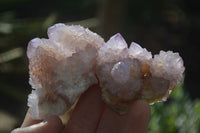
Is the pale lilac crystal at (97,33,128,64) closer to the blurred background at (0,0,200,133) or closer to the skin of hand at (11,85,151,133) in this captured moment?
the skin of hand at (11,85,151,133)

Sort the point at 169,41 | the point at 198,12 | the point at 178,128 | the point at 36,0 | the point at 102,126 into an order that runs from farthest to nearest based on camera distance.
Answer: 1. the point at 198,12
2. the point at 36,0
3. the point at 169,41
4. the point at 178,128
5. the point at 102,126

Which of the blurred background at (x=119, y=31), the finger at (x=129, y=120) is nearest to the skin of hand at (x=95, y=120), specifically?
the finger at (x=129, y=120)

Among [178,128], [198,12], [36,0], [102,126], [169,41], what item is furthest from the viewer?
[198,12]

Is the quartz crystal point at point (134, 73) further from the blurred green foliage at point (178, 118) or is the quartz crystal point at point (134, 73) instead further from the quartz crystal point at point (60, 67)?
the blurred green foliage at point (178, 118)

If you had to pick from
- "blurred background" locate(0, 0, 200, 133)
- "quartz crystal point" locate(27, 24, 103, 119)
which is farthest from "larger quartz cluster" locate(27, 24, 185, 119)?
"blurred background" locate(0, 0, 200, 133)

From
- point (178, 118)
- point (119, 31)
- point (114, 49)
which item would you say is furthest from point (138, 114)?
point (119, 31)

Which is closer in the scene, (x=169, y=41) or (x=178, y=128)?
(x=178, y=128)

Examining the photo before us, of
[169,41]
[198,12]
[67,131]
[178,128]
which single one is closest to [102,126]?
[67,131]

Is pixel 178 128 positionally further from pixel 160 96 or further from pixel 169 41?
pixel 169 41
